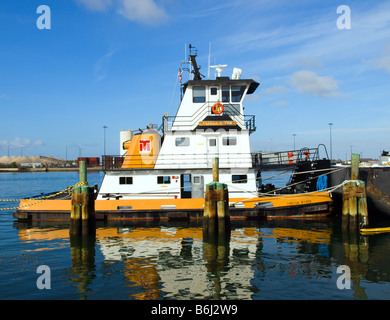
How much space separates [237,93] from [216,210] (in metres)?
8.57

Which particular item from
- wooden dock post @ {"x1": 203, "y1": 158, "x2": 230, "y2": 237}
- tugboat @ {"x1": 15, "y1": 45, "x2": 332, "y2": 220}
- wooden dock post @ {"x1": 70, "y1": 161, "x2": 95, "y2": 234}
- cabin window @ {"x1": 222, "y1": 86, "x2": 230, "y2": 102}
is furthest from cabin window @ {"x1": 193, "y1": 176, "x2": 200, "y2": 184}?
wooden dock post @ {"x1": 70, "y1": 161, "x2": 95, "y2": 234}

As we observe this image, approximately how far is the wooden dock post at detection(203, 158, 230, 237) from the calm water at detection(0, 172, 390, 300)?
56cm

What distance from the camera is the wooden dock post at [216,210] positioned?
1245 cm

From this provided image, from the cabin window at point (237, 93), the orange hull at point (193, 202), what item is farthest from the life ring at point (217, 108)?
the orange hull at point (193, 202)

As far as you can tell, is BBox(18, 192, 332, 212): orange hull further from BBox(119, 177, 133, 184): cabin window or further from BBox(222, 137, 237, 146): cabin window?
BBox(222, 137, 237, 146): cabin window

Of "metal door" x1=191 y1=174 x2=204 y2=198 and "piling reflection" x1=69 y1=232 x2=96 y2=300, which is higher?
"metal door" x1=191 y1=174 x2=204 y2=198

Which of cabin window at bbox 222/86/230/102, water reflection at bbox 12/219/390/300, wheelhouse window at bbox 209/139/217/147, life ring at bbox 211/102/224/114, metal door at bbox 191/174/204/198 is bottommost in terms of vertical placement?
water reflection at bbox 12/219/390/300

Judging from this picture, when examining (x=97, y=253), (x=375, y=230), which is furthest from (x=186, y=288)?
(x=375, y=230)

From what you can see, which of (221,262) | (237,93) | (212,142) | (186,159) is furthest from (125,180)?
(221,262)

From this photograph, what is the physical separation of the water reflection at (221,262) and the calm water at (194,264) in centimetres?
3

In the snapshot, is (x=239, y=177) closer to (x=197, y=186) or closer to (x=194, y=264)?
(x=197, y=186)

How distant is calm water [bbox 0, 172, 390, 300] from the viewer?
7.88 m
